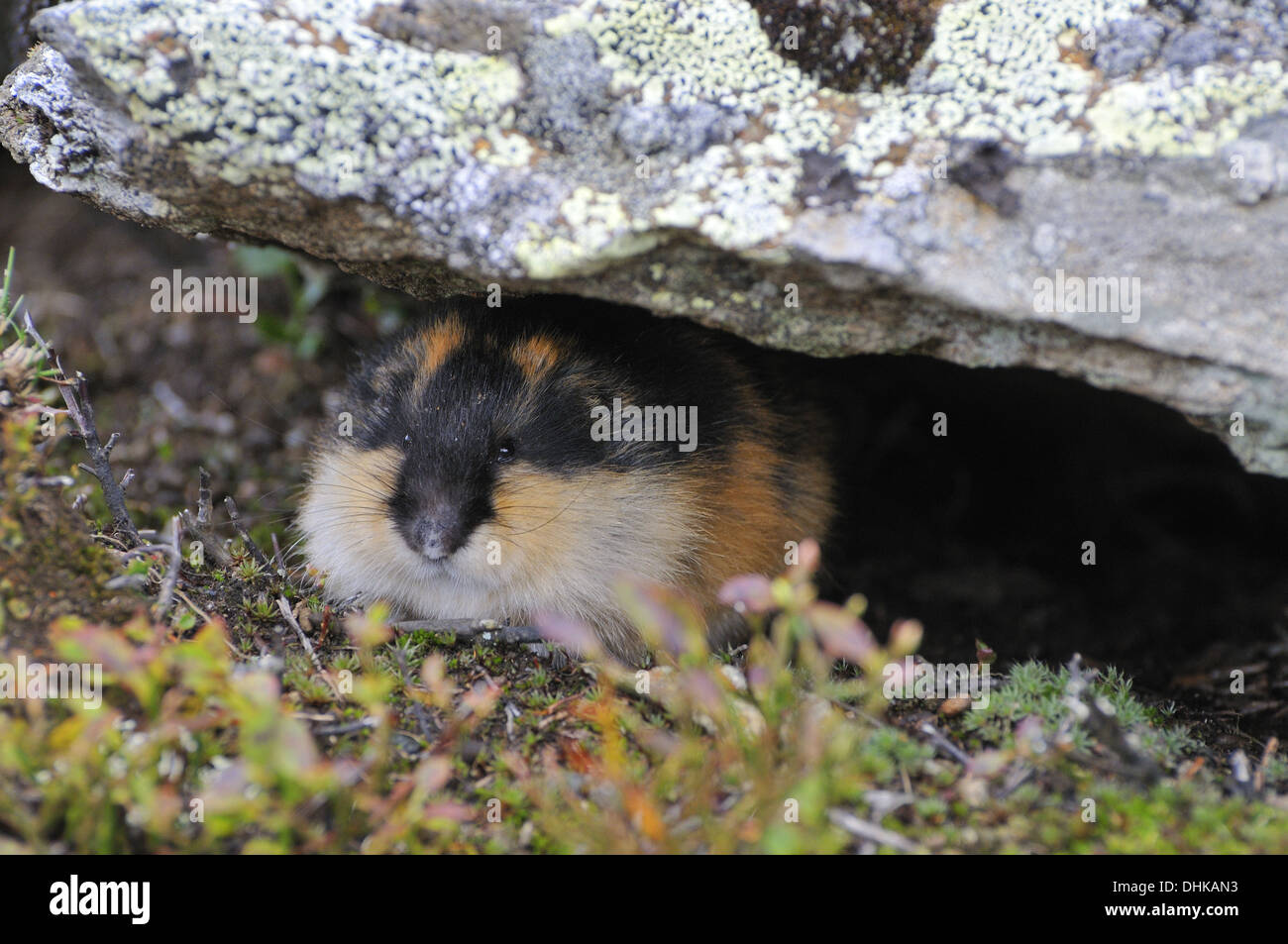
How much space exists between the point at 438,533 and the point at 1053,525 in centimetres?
487

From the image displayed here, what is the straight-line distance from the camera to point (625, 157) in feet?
13.2

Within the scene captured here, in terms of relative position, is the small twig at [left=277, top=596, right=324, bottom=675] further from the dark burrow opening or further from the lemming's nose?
the dark burrow opening

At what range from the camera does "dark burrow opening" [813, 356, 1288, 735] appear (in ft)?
20.4

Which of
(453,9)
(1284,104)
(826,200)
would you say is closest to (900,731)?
(826,200)

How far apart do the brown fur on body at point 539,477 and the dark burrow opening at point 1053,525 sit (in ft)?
5.48

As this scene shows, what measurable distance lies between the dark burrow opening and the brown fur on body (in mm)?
1671

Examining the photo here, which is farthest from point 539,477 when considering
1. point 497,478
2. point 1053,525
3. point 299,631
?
point 1053,525

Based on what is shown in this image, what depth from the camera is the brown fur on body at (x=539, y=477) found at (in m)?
4.54

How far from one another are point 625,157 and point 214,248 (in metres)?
6.16

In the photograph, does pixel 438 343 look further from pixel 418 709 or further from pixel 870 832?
pixel 870 832

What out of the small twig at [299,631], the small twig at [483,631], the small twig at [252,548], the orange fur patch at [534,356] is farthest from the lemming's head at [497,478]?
the small twig at [299,631]

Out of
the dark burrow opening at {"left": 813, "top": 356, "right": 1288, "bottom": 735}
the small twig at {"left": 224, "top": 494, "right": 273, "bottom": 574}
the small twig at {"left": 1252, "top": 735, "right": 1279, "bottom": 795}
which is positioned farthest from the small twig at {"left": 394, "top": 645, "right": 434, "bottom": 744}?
the dark burrow opening at {"left": 813, "top": 356, "right": 1288, "bottom": 735}
